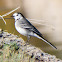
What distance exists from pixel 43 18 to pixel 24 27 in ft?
0.92

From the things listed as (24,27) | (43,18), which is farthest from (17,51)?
(43,18)

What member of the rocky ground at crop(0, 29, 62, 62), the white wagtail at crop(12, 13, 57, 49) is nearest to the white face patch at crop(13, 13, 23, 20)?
the white wagtail at crop(12, 13, 57, 49)

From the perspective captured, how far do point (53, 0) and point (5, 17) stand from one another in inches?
22.7

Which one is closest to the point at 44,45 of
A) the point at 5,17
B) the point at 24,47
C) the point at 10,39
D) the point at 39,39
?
the point at 39,39

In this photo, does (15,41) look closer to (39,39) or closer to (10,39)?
(10,39)

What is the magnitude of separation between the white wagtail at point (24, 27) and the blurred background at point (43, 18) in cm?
4

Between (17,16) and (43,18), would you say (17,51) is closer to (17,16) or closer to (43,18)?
(17,16)

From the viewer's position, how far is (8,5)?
1.86m

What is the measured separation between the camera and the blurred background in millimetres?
1792

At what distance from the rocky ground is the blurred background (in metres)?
0.10

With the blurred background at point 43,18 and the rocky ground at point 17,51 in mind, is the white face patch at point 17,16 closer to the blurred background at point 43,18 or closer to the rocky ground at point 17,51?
the blurred background at point 43,18

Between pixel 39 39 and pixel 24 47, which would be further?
pixel 39 39

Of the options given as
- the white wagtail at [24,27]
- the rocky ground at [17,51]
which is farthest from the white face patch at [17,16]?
the rocky ground at [17,51]

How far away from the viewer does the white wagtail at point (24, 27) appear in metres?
1.71
